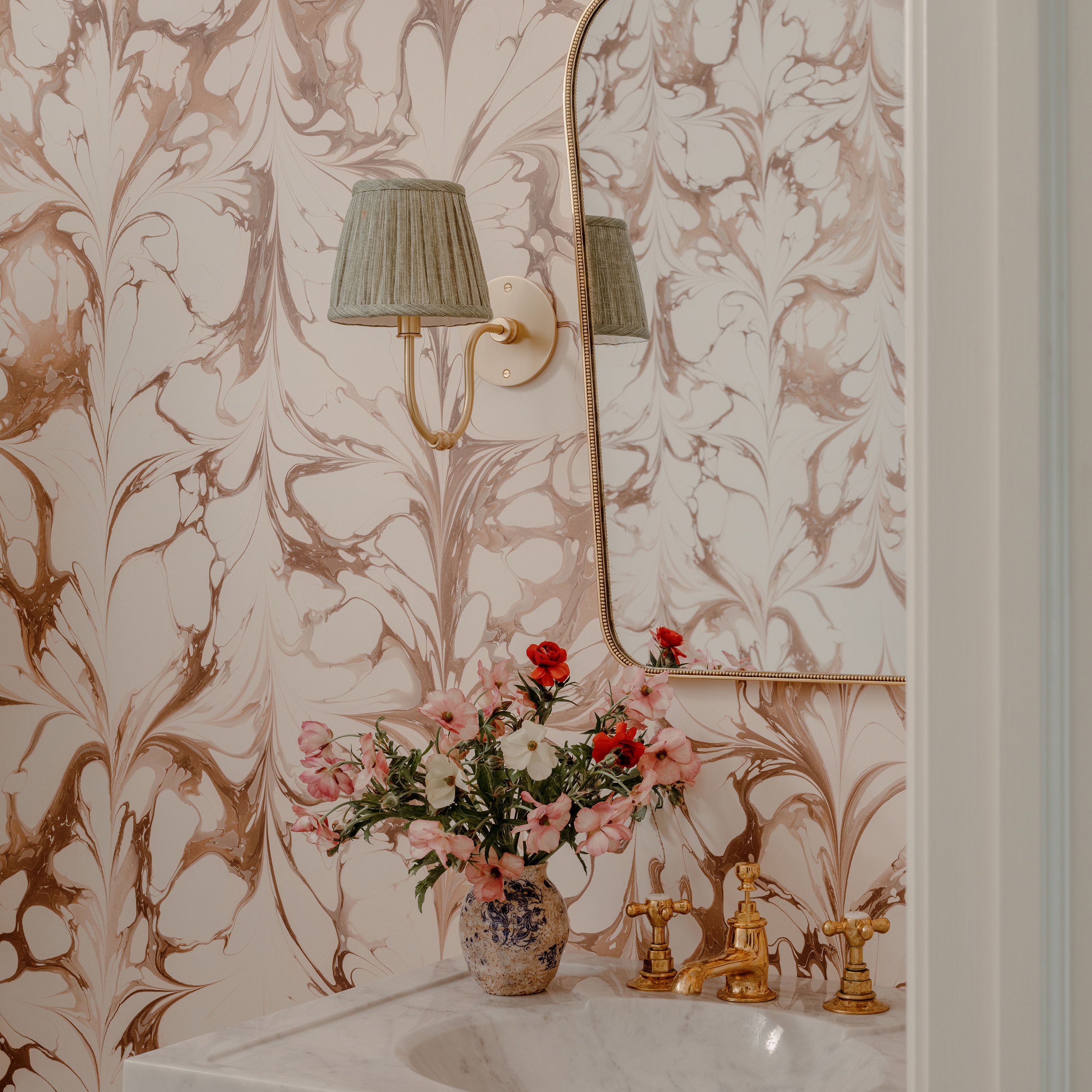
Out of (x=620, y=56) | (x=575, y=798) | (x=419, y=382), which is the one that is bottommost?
→ (x=575, y=798)

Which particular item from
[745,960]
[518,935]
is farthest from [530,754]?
[745,960]

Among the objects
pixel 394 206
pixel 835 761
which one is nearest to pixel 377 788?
pixel 835 761

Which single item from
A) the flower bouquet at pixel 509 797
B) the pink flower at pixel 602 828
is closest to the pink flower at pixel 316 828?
the flower bouquet at pixel 509 797

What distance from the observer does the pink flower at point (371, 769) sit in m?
1.15

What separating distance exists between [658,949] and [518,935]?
0.16 meters

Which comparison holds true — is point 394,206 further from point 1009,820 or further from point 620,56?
point 1009,820

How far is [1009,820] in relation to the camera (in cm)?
27

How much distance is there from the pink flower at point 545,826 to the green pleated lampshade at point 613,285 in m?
0.52

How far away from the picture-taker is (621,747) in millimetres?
1136

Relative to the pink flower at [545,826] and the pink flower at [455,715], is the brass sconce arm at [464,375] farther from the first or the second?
the pink flower at [545,826]

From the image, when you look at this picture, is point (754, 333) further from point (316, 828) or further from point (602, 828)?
point (316, 828)

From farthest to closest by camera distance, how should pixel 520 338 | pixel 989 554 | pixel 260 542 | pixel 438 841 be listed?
pixel 260 542, pixel 520 338, pixel 438 841, pixel 989 554

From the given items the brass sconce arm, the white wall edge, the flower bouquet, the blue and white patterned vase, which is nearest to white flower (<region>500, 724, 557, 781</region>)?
the flower bouquet

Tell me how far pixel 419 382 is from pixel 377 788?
546 millimetres
